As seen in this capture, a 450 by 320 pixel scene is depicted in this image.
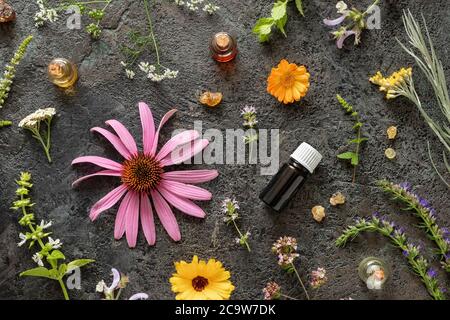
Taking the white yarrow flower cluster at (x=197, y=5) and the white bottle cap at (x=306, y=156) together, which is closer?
the white bottle cap at (x=306, y=156)

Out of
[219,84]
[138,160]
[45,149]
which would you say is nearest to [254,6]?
[219,84]

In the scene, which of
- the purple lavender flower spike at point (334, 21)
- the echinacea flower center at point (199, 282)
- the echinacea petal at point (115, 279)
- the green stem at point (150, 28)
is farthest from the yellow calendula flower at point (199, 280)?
the purple lavender flower spike at point (334, 21)

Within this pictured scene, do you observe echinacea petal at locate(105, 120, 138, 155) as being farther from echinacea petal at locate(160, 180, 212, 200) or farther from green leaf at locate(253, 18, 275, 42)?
green leaf at locate(253, 18, 275, 42)

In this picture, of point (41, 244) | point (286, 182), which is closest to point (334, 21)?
point (286, 182)

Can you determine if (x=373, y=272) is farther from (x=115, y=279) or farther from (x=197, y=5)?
(x=197, y=5)

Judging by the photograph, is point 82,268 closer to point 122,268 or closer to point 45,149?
point 122,268

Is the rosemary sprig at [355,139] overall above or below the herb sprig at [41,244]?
above

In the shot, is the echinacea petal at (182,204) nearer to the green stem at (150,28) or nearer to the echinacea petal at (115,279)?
the echinacea petal at (115,279)
